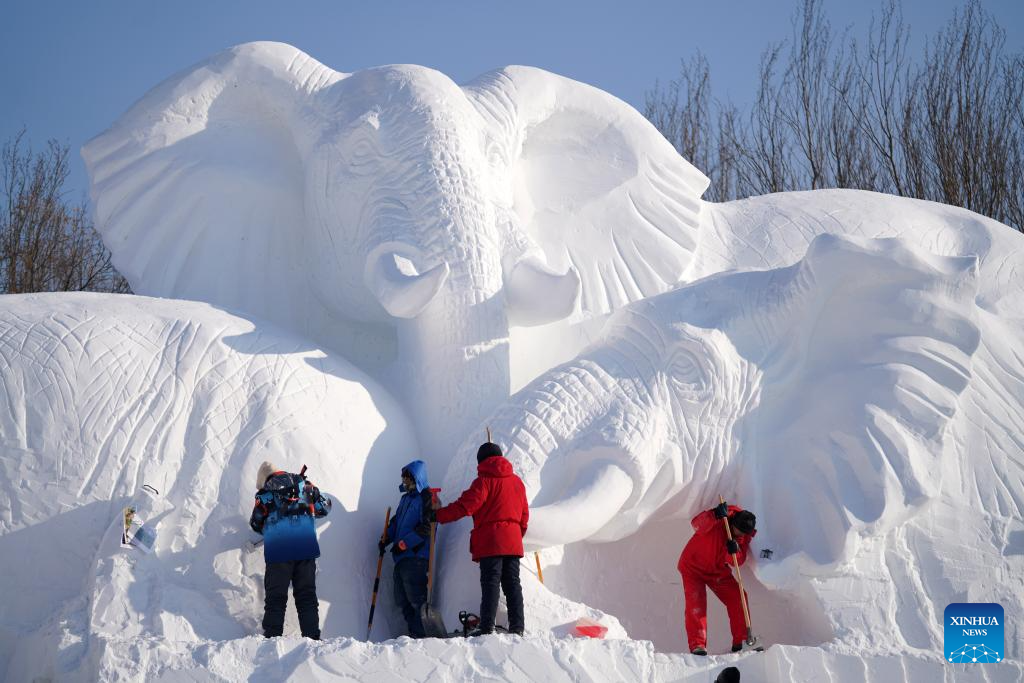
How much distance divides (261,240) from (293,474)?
1.84 m

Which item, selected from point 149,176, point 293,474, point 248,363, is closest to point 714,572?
point 293,474

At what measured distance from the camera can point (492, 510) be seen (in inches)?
192

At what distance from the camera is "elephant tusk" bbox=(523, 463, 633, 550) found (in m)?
5.17

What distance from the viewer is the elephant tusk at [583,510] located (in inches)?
204

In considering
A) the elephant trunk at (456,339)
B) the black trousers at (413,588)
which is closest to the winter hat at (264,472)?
the black trousers at (413,588)

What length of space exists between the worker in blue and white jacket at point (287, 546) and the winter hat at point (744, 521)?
61.0 inches

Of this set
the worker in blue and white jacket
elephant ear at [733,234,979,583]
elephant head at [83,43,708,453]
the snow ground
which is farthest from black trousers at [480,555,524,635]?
elephant ear at [733,234,979,583]

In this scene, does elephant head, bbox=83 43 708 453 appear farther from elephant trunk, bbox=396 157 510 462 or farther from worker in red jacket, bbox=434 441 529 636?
worker in red jacket, bbox=434 441 529 636

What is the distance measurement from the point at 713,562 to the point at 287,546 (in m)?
1.57

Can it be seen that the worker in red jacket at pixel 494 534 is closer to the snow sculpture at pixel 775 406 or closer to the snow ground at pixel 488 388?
the snow ground at pixel 488 388

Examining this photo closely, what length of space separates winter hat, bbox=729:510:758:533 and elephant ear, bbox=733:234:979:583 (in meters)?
0.22

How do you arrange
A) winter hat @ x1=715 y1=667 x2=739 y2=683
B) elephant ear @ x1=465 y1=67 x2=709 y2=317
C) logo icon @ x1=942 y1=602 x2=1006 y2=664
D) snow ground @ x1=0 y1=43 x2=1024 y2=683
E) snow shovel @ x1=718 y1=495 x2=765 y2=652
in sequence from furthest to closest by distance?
elephant ear @ x1=465 y1=67 x2=709 y2=317 → logo icon @ x1=942 y1=602 x2=1006 y2=664 → snow shovel @ x1=718 y1=495 x2=765 y2=652 → snow ground @ x1=0 y1=43 x2=1024 y2=683 → winter hat @ x1=715 y1=667 x2=739 y2=683

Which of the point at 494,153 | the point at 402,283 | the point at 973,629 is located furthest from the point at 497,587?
the point at 494,153

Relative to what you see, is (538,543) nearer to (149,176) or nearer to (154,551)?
(154,551)
